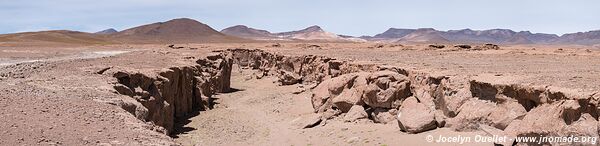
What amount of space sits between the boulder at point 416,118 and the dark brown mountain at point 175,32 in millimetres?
117513

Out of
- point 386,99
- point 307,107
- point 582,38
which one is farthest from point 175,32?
point 386,99

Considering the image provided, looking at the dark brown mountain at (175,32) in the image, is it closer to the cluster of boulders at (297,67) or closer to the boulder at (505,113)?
the cluster of boulders at (297,67)

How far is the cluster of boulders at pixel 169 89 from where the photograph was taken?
50.0 ft

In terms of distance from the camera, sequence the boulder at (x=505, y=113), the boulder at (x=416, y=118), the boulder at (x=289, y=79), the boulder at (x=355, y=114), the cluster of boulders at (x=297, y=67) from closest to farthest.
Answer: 1. the boulder at (x=505, y=113)
2. the boulder at (x=416, y=118)
3. the boulder at (x=355, y=114)
4. the cluster of boulders at (x=297, y=67)
5. the boulder at (x=289, y=79)

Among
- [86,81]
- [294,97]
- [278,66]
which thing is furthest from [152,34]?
[86,81]

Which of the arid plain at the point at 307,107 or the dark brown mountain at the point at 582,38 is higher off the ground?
the arid plain at the point at 307,107

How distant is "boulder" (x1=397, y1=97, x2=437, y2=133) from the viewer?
13.9 m

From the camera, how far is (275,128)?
1884 cm

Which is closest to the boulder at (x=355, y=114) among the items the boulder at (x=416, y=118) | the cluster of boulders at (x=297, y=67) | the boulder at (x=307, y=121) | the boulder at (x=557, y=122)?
the boulder at (x=307, y=121)

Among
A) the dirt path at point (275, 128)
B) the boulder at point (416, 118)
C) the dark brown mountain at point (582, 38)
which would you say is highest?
the boulder at point (416, 118)

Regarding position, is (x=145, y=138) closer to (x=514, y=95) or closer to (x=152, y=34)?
(x=514, y=95)

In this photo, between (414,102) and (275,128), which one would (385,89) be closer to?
(414,102)

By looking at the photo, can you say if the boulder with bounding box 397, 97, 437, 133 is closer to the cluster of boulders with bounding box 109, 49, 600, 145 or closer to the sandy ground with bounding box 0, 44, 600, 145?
the cluster of boulders with bounding box 109, 49, 600, 145

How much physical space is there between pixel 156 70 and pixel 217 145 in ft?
15.8
